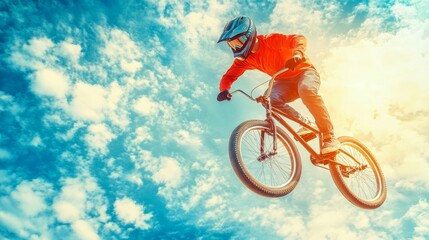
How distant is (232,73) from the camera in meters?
6.66

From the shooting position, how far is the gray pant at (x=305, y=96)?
5.77m

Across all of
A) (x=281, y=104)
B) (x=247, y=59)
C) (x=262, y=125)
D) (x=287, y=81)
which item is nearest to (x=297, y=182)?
(x=262, y=125)

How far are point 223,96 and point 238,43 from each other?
1048mm

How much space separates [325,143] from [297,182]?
3.03ft

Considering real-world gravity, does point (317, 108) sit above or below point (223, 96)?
below

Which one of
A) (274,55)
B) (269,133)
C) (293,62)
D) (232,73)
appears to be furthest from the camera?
(232,73)

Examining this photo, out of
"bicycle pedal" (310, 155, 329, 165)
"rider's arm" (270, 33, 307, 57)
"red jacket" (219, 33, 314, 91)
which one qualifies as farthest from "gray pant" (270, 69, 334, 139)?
"rider's arm" (270, 33, 307, 57)

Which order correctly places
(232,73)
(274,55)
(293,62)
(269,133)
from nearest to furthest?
(293,62) → (269,133) → (274,55) → (232,73)

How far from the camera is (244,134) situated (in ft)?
16.7

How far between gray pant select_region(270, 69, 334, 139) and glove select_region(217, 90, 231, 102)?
2.94 feet

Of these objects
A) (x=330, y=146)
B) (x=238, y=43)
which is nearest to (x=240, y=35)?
(x=238, y=43)

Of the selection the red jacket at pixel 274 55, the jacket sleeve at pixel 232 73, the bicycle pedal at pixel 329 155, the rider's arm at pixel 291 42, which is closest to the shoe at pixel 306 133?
the bicycle pedal at pixel 329 155

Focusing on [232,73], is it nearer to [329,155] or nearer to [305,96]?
[305,96]

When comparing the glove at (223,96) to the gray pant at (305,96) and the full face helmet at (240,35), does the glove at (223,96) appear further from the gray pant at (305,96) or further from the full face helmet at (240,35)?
the gray pant at (305,96)
